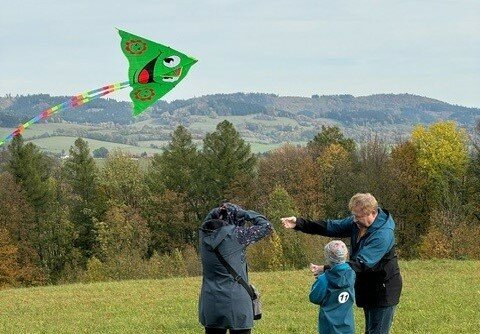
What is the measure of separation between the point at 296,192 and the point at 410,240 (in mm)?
13343

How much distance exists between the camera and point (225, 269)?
8.59m

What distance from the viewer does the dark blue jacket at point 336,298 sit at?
8.37 metres

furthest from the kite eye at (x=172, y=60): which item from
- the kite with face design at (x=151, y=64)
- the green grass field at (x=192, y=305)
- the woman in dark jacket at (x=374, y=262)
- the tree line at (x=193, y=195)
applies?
the tree line at (x=193, y=195)

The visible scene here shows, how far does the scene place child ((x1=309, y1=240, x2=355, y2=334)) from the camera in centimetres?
830

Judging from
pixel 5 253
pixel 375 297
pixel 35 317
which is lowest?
pixel 5 253

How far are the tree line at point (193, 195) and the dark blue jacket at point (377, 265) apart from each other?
1475 inches

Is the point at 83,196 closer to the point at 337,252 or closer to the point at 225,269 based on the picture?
the point at 225,269

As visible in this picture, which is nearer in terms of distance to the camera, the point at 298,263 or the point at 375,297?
the point at 375,297

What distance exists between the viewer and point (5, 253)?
51.3 meters

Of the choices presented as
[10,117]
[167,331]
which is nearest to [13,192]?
[167,331]

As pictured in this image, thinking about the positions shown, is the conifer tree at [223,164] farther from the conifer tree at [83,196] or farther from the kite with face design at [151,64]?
the kite with face design at [151,64]

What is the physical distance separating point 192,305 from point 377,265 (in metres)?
11.4

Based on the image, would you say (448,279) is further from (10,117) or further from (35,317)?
(10,117)

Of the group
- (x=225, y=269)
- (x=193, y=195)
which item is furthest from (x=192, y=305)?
(x=193, y=195)
